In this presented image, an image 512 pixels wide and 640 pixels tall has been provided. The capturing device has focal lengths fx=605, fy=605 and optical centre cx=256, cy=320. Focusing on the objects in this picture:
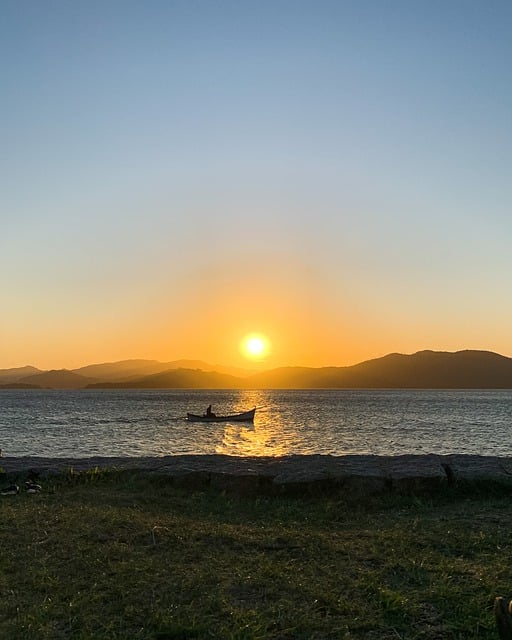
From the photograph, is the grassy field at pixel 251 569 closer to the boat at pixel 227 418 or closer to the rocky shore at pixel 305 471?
the rocky shore at pixel 305 471

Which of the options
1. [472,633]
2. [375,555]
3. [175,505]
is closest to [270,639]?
[472,633]

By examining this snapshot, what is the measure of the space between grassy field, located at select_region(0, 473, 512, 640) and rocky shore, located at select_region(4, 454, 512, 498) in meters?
0.96

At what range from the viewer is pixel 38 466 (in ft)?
47.2

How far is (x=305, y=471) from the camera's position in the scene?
508 inches

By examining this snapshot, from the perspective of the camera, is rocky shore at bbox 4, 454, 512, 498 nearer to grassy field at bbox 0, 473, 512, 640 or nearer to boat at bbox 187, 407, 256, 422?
grassy field at bbox 0, 473, 512, 640

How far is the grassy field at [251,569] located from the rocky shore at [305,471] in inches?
37.8

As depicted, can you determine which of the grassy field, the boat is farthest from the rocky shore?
the boat

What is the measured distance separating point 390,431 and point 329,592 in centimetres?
4787

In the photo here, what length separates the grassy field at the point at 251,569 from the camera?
5.67 meters

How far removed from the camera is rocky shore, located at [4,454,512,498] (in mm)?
12078

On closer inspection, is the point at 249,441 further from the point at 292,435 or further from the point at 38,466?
the point at 38,466

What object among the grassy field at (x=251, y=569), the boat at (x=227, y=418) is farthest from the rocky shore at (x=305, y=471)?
the boat at (x=227, y=418)

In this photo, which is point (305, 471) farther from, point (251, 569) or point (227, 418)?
point (227, 418)

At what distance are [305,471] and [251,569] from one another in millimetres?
5863
